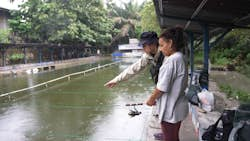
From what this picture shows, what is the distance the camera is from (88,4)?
27234 mm

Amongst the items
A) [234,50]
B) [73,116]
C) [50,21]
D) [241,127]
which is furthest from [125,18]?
[241,127]

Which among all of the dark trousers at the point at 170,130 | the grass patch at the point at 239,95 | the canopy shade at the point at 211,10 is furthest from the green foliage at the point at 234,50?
the dark trousers at the point at 170,130

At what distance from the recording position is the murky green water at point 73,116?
4977 mm

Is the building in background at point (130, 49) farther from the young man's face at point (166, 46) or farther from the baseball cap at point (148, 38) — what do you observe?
the young man's face at point (166, 46)

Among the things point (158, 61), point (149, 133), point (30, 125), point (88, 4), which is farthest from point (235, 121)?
point (88, 4)

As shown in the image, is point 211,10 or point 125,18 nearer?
point 211,10

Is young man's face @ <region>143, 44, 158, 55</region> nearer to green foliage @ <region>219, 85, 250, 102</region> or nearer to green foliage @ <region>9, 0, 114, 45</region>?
green foliage @ <region>219, 85, 250, 102</region>

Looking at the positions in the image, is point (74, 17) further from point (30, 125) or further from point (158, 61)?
point (158, 61)

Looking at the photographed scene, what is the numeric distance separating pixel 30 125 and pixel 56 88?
4734mm

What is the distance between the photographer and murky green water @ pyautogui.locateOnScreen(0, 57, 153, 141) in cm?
498

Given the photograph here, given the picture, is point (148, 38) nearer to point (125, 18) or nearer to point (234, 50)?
point (234, 50)

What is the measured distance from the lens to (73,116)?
627cm

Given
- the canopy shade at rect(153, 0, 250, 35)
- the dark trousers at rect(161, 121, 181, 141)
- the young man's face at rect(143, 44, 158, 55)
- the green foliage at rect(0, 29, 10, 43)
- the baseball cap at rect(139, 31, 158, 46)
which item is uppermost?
the green foliage at rect(0, 29, 10, 43)

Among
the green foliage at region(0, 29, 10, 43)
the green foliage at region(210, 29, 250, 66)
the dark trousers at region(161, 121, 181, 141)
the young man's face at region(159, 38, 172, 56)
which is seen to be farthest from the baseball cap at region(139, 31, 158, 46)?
the green foliage at region(0, 29, 10, 43)
